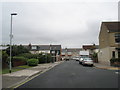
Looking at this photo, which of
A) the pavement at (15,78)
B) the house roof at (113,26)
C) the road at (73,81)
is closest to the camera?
the road at (73,81)

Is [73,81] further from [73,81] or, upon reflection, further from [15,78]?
[15,78]

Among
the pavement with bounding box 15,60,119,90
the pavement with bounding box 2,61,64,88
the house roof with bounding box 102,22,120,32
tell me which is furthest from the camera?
the house roof with bounding box 102,22,120,32

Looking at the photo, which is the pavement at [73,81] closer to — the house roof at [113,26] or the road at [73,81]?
the road at [73,81]

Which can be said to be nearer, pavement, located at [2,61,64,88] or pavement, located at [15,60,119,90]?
pavement, located at [15,60,119,90]

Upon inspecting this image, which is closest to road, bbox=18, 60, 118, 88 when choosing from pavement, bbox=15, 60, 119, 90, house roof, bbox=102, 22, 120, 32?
pavement, bbox=15, 60, 119, 90

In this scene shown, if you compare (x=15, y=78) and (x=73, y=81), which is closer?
(x=73, y=81)

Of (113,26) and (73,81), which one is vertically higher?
(113,26)

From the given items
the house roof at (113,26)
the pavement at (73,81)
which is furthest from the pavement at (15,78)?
the house roof at (113,26)

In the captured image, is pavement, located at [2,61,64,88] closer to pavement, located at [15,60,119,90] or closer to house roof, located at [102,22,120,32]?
pavement, located at [15,60,119,90]

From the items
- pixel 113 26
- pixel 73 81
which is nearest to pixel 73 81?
pixel 73 81

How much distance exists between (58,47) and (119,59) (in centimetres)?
6918

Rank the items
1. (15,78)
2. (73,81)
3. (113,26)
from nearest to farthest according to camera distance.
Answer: (73,81), (15,78), (113,26)

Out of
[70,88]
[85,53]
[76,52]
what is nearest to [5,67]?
[70,88]

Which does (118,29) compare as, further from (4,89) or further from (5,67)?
(4,89)
